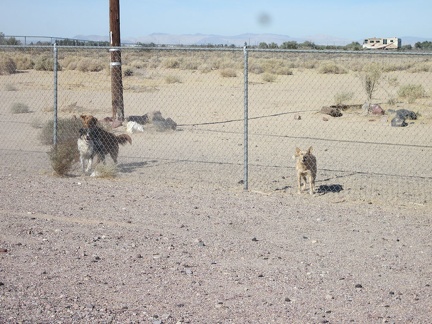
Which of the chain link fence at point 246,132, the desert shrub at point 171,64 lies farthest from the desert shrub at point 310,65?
the chain link fence at point 246,132

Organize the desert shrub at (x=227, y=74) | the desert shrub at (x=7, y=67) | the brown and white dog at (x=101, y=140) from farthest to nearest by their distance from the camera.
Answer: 1. the desert shrub at (x=7, y=67)
2. the desert shrub at (x=227, y=74)
3. the brown and white dog at (x=101, y=140)

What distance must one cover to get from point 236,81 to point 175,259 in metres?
27.6

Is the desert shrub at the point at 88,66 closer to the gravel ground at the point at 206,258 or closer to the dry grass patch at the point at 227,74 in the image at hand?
the dry grass patch at the point at 227,74

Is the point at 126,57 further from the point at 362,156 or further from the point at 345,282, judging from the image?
the point at 345,282

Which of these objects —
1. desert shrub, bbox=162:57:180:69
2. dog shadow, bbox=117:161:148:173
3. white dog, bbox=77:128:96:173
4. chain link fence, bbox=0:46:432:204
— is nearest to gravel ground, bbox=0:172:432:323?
white dog, bbox=77:128:96:173

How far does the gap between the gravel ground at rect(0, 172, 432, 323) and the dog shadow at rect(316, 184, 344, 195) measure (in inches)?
24.9

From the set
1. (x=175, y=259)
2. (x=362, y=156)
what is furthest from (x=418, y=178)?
(x=175, y=259)

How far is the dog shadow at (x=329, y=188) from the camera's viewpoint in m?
10.9

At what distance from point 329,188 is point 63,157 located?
162 inches

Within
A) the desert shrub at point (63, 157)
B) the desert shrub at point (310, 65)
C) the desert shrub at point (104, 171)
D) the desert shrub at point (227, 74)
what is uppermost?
the desert shrub at point (310, 65)

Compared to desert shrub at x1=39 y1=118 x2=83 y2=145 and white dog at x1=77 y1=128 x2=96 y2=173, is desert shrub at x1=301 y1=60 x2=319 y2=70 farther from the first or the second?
white dog at x1=77 y1=128 x2=96 y2=173

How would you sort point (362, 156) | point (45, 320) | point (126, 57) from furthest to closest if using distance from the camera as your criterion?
point (126, 57) → point (362, 156) → point (45, 320)

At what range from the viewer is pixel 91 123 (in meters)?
Answer: 12.1

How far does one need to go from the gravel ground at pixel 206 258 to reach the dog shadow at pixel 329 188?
2.07ft
